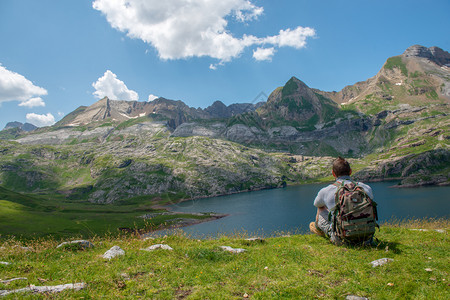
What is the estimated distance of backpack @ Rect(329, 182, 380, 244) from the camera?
10188mm

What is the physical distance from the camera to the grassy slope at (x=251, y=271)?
7.44 metres

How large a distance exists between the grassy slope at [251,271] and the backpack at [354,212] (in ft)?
2.90

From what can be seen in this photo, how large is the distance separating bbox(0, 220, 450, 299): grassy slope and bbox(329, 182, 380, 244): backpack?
2.90 feet

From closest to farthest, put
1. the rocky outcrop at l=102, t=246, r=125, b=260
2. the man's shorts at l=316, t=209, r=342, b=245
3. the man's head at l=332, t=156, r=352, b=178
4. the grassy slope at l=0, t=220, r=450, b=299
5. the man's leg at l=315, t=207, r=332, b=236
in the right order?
1. the grassy slope at l=0, t=220, r=450, b=299
2. the rocky outcrop at l=102, t=246, r=125, b=260
3. the man's head at l=332, t=156, r=352, b=178
4. the man's shorts at l=316, t=209, r=342, b=245
5. the man's leg at l=315, t=207, r=332, b=236

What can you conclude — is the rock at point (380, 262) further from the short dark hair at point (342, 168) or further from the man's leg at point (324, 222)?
the short dark hair at point (342, 168)

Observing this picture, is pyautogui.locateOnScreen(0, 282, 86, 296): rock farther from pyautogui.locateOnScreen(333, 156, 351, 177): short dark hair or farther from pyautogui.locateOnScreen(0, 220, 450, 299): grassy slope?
pyautogui.locateOnScreen(333, 156, 351, 177): short dark hair

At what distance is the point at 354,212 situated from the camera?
401 inches

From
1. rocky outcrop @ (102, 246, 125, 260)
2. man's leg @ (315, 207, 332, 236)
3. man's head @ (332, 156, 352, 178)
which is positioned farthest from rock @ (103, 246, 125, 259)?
man's head @ (332, 156, 352, 178)

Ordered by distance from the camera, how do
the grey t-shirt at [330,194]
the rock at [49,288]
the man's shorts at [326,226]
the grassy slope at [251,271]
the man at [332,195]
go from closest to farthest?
the rock at [49,288], the grassy slope at [251,271], the grey t-shirt at [330,194], the man at [332,195], the man's shorts at [326,226]

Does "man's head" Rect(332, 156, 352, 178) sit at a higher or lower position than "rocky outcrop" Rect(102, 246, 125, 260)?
higher

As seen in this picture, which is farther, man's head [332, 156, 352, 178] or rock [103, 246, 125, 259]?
man's head [332, 156, 352, 178]

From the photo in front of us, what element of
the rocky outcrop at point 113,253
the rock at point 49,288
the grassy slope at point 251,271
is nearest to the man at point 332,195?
the grassy slope at point 251,271

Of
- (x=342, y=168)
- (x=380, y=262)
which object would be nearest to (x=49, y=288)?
(x=380, y=262)

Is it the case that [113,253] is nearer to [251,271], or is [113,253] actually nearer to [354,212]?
[251,271]
